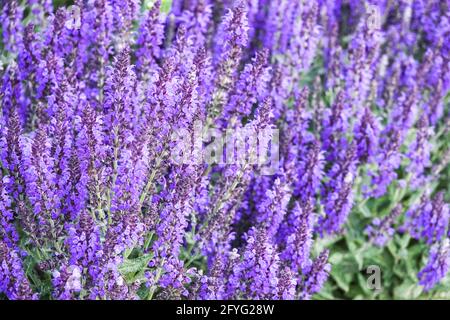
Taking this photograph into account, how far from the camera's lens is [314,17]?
6695mm

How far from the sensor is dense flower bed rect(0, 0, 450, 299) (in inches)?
178

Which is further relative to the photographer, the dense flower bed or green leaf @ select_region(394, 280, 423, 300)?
green leaf @ select_region(394, 280, 423, 300)

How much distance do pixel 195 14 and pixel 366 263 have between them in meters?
2.81

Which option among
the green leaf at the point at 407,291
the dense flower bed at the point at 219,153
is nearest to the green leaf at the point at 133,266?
the dense flower bed at the point at 219,153

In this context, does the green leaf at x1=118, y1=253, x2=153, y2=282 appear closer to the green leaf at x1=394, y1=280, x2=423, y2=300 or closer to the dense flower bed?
the dense flower bed

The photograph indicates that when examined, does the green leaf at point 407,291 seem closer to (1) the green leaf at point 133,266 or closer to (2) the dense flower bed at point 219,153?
(2) the dense flower bed at point 219,153

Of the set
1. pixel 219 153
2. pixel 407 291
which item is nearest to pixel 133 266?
pixel 219 153

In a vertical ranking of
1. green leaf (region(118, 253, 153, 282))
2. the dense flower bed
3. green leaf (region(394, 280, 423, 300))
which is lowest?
green leaf (region(394, 280, 423, 300))

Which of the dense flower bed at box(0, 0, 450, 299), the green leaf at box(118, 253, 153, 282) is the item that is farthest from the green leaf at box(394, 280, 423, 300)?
the green leaf at box(118, 253, 153, 282)

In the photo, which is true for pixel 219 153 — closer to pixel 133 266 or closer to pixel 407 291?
pixel 133 266

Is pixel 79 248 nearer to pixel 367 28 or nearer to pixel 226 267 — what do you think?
pixel 226 267

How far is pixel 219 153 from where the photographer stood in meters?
5.58

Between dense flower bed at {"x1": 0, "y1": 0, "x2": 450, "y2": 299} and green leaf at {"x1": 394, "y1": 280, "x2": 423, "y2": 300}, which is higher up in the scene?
dense flower bed at {"x1": 0, "y1": 0, "x2": 450, "y2": 299}

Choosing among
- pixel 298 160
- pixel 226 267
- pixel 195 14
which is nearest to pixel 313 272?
pixel 226 267
